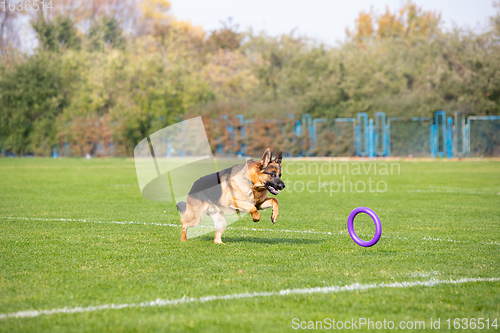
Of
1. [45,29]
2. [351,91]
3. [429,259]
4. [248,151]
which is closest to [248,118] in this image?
[248,151]

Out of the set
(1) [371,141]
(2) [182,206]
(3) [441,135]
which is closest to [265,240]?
(2) [182,206]

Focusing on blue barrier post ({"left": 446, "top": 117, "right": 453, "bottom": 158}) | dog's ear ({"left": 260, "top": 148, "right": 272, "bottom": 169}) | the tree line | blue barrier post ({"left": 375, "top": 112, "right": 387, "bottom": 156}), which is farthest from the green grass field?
the tree line

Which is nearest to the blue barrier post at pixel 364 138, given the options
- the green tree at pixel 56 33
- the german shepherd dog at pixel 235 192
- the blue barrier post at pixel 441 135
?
the blue barrier post at pixel 441 135

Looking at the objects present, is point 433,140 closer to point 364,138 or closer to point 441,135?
point 441,135

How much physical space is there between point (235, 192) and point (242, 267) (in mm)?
1649

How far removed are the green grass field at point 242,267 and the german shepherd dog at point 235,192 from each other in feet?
1.69

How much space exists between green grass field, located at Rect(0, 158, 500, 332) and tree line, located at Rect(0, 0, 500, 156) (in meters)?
34.6

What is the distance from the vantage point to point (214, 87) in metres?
62.3

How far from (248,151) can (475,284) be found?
1544 inches

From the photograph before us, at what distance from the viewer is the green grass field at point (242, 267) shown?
459 centimetres

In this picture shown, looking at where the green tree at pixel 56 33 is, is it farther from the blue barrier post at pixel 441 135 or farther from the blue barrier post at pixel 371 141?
the blue barrier post at pixel 441 135

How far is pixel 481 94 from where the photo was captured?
44.6 metres

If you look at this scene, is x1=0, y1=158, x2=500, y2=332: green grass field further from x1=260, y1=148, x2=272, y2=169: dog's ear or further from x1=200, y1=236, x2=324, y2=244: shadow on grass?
x1=260, y1=148, x2=272, y2=169: dog's ear

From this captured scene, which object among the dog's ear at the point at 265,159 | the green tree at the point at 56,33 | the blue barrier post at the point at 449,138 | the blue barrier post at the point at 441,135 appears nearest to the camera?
→ the dog's ear at the point at 265,159
